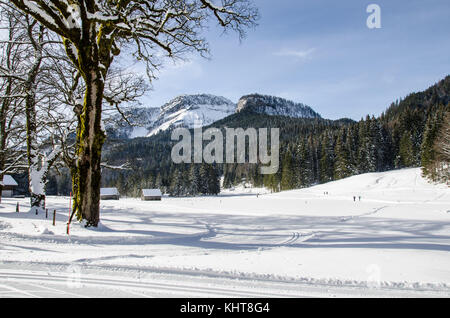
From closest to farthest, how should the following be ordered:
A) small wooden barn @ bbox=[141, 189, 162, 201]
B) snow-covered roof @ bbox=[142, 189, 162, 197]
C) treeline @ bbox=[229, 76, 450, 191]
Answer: small wooden barn @ bbox=[141, 189, 162, 201]
snow-covered roof @ bbox=[142, 189, 162, 197]
treeline @ bbox=[229, 76, 450, 191]

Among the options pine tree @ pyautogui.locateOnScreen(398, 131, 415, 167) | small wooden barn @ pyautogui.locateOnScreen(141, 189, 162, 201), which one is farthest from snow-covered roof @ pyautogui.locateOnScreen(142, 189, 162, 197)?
pine tree @ pyautogui.locateOnScreen(398, 131, 415, 167)

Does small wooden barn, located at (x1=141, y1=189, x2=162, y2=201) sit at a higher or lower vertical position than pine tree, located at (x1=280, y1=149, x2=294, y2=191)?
lower

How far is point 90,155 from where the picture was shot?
32.6 ft

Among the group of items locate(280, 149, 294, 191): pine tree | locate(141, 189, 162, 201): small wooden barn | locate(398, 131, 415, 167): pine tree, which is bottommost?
locate(141, 189, 162, 201): small wooden barn

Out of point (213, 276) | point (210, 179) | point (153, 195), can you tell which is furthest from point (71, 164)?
point (210, 179)

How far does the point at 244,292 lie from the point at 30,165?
15.2 metres

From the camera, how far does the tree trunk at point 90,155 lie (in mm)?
9828

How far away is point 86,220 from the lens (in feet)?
32.0

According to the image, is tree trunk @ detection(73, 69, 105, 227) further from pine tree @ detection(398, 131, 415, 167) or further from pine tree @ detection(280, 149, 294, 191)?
pine tree @ detection(398, 131, 415, 167)

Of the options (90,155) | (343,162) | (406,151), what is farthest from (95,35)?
(406,151)

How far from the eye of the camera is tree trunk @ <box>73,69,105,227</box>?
983cm

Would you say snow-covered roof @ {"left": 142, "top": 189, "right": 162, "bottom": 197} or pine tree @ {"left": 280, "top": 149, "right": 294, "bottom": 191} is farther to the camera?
pine tree @ {"left": 280, "top": 149, "right": 294, "bottom": 191}

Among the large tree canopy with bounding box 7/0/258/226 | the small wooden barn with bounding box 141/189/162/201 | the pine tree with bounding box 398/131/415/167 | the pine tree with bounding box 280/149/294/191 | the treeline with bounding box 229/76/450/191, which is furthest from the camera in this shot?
the pine tree with bounding box 280/149/294/191
